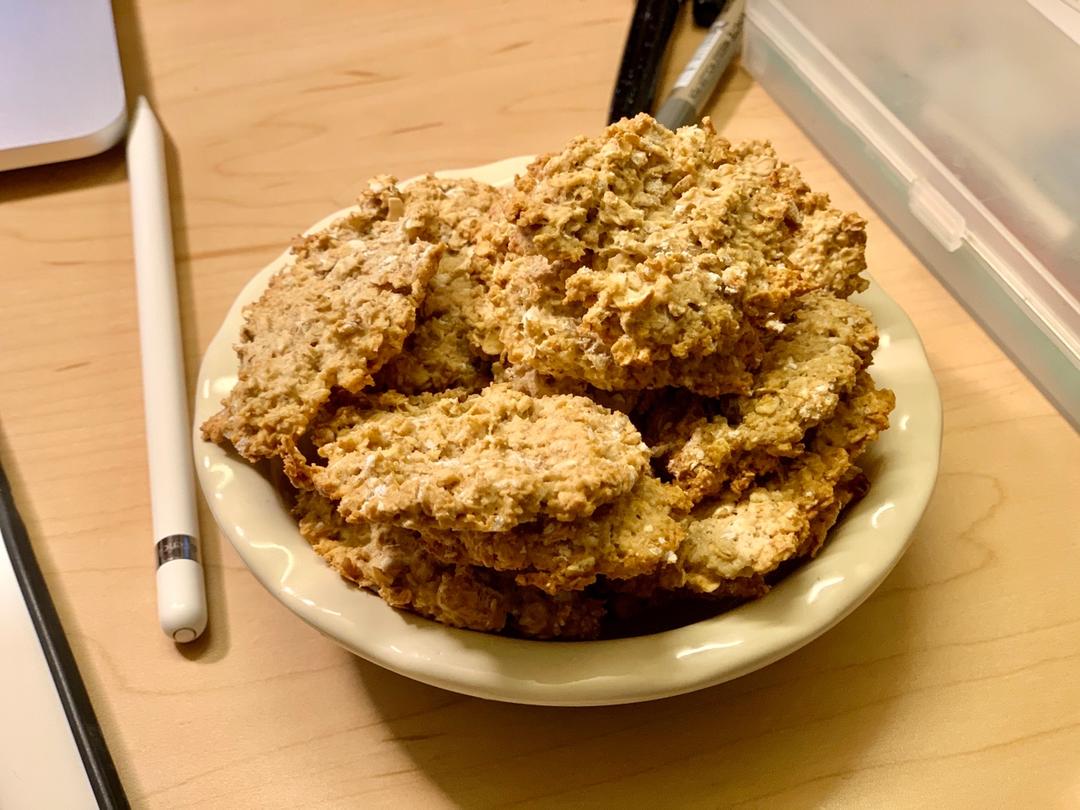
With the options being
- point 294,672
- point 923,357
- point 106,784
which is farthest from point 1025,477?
point 106,784

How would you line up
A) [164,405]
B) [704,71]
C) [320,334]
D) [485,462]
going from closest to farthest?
[485,462]
[320,334]
[164,405]
[704,71]

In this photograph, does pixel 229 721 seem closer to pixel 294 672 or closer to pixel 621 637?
pixel 294 672

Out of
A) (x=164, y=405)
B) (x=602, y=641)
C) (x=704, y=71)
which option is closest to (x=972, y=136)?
(x=704, y=71)

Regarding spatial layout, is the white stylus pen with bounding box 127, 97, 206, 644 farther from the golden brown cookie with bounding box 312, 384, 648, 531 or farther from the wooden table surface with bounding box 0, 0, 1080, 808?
the golden brown cookie with bounding box 312, 384, 648, 531

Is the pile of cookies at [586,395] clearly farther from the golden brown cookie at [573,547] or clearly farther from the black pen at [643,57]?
the black pen at [643,57]

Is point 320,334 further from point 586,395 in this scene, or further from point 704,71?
point 704,71
